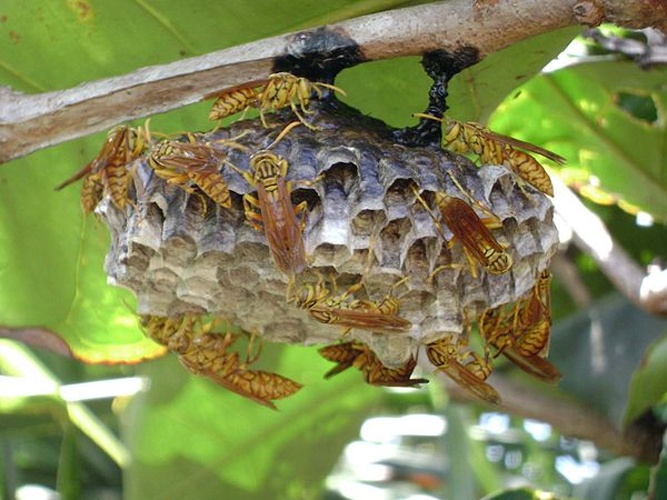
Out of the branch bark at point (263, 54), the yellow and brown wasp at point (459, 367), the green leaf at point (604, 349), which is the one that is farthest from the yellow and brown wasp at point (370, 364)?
the green leaf at point (604, 349)

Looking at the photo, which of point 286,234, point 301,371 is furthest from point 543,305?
point 301,371

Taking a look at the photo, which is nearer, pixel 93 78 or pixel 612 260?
pixel 93 78

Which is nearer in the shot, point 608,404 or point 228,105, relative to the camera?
point 228,105

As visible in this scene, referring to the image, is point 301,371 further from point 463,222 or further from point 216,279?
point 463,222

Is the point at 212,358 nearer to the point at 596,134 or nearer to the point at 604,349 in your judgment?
the point at 604,349

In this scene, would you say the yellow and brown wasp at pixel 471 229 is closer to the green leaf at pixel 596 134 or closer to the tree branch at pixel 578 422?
the tree branch at pixel 578 422

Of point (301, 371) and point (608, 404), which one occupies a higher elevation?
point (301, 371)

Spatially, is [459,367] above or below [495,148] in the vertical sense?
below

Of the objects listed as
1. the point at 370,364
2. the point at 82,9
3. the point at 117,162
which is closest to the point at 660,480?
the point at 370,364
